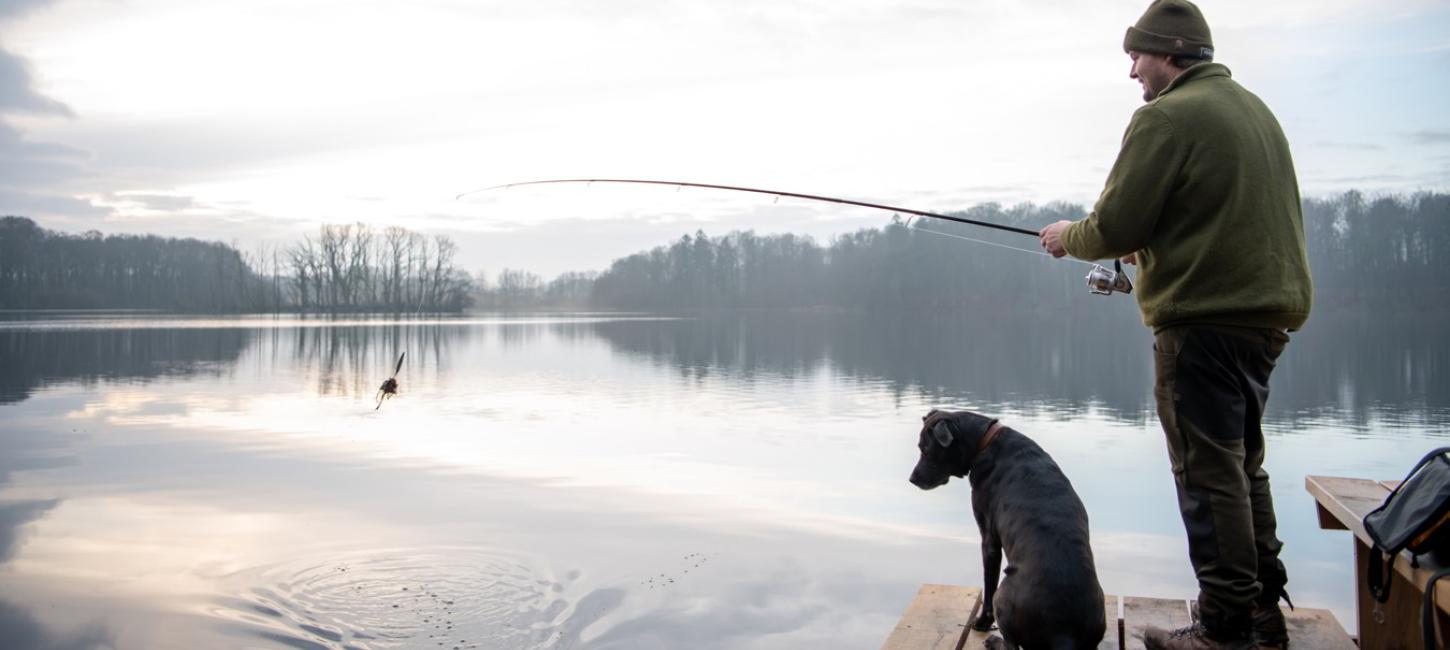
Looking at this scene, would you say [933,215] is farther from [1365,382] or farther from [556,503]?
[1365,382]

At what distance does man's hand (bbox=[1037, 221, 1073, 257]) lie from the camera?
3441 millimetres

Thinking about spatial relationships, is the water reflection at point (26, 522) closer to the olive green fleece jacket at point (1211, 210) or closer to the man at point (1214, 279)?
the man at point (1214, 279)

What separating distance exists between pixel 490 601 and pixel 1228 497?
12.9ft

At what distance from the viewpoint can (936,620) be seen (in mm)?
3693

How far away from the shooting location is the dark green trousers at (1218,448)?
3.03 m

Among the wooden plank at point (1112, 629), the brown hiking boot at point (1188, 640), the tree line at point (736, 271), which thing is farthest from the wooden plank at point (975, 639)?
the tree line at point (736, 271)

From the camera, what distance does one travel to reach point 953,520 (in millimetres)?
7504

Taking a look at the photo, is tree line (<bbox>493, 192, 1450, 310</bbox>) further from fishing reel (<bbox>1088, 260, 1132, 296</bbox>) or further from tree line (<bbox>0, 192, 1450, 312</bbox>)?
fishing reel (<bbox>1088, 260, 1132, 296</bbox>)

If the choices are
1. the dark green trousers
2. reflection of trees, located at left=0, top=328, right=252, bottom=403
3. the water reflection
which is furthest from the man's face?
reflection of trees, located at left=0, top=328, right=252, bottom=403

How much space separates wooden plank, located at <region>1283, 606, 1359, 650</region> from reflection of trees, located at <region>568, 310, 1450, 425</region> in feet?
30.3

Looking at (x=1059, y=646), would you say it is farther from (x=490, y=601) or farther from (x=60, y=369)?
(x=60, y=369)

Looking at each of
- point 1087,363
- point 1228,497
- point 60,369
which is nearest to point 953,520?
point 1228,497

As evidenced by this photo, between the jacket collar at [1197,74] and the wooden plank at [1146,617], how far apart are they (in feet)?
6.00

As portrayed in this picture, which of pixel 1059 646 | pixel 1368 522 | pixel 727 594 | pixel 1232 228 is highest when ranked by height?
pixel 1232 228
